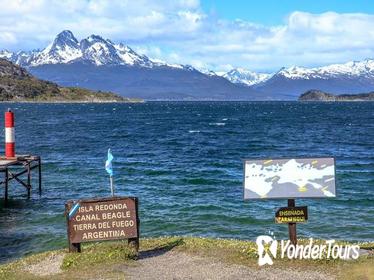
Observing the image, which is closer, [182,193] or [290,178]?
[290,178]

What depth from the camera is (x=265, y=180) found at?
53.8 feet

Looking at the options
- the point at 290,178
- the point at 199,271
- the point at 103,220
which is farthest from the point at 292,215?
the point at 103,220

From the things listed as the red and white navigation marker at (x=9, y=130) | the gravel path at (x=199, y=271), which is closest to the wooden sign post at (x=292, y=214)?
the gravel path at (x=199, y=271)

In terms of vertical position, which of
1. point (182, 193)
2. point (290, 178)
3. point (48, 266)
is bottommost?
point (182, 193)

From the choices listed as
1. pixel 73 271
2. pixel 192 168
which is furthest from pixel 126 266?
pixel 192 168

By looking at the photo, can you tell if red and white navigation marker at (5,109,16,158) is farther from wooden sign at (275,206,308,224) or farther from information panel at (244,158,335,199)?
wooden sign at (275,206,308,224)

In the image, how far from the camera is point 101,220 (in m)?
17.1

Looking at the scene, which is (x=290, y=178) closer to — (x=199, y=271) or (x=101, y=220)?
(x=199, y=271)

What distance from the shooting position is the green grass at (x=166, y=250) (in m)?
14.9

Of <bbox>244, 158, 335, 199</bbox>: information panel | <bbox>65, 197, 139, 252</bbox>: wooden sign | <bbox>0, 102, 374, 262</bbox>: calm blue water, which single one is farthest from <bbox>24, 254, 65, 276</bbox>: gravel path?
<bbox>244, 158, 335, 199</bbox>: information panel

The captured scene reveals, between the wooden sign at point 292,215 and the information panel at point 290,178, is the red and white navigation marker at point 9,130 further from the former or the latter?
the wooden sign at point 292,215

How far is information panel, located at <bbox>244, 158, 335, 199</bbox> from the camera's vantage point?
52.1 ft

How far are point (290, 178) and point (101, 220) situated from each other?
5.66m

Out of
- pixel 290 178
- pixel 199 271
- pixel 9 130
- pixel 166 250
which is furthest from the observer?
pixel 9 130
